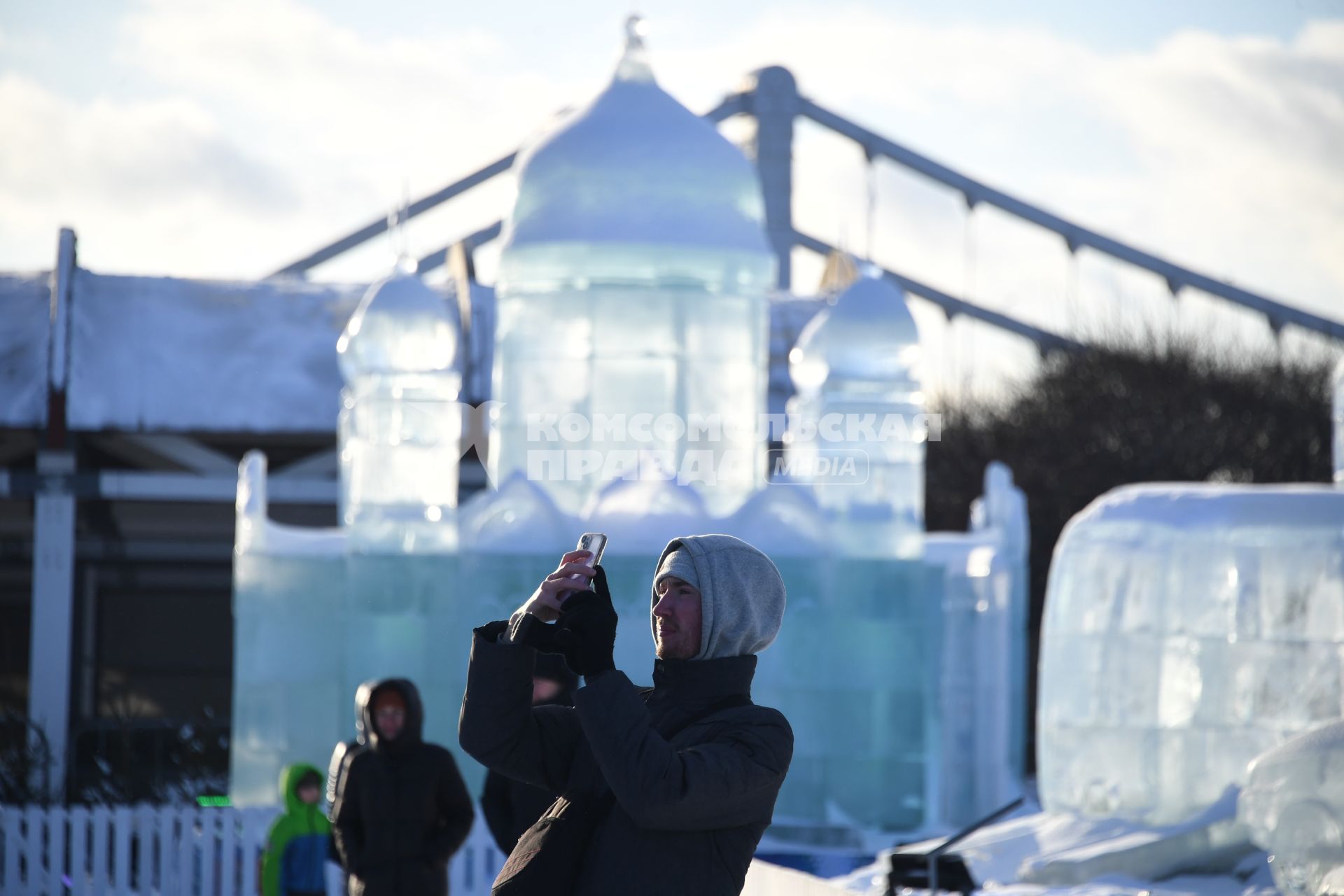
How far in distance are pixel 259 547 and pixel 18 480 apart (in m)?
8.05

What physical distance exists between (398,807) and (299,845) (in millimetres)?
1607

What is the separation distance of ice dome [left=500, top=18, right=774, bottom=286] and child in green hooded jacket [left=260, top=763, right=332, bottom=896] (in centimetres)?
646

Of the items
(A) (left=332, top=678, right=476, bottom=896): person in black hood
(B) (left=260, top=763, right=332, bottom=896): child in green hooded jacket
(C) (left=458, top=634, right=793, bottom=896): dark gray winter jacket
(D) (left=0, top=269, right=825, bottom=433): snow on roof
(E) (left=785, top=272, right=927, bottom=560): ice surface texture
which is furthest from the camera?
(D) (left=0, top=269, right=825, bottom=433): snow on roof

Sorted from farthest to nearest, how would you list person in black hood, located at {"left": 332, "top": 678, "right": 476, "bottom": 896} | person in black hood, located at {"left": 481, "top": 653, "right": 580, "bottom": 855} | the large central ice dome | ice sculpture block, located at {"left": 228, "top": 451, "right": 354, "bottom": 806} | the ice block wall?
the large central ice dome → ice sculpture block, located at {"left": 228, "top": 451, "right": 354, "bottom": 806} → the ice block wall → person in black hood, located at {"left": 332, "top": 678, "right": 476, "bottom": 896} → person in black hood, located at {"left": 481, "top": 653, "right": 580, "bottom": 855}

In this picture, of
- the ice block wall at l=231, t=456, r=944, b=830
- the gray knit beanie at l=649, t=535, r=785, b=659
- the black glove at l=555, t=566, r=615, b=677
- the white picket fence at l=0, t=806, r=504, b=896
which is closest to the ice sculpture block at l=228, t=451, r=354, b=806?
the ice block wall at l=231, t=456, r=944, b=830

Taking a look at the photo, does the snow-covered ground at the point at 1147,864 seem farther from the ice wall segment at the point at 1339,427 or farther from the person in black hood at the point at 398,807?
the person in black hood at the point at 398,807

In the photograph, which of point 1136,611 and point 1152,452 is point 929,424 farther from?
point 1136,611

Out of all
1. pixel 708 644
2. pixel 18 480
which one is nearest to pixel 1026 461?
pixel 18 480

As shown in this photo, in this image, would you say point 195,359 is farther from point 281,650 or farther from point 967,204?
point 967,204

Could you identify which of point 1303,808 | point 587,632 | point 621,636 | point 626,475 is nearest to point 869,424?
point 626,475

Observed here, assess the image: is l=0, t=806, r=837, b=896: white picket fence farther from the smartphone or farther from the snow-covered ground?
the smartphone

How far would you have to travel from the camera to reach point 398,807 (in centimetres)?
664

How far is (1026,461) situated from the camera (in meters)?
31.0

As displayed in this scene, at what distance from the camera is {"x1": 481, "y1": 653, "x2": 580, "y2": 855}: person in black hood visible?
581cm
